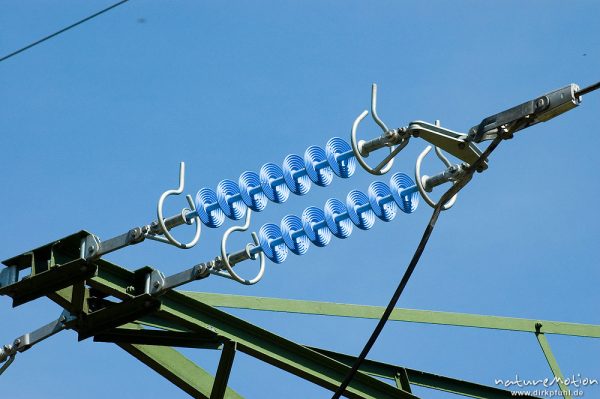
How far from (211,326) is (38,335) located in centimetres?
145

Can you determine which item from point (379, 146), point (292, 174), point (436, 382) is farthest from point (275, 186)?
point (436, 382)

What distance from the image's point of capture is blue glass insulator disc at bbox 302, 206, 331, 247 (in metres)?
11.4

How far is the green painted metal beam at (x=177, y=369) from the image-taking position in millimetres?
12688

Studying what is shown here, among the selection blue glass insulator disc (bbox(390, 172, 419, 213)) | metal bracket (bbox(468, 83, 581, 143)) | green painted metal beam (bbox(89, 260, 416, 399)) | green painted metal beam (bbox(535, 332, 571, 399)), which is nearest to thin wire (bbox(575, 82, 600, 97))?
metal bracket (bbox(468, 83, 581, 143))

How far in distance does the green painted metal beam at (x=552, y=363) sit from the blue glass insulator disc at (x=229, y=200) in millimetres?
4815

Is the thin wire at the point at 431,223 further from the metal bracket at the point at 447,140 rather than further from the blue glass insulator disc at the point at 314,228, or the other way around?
the blue glass insulator disc at the point at 314,228

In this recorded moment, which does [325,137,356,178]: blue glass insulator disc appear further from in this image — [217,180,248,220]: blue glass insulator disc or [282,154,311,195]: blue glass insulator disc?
[217,180,248,220]: blue glass insulator disc

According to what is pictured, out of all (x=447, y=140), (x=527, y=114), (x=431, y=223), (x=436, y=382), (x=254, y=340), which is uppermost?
(x=436, y=382)

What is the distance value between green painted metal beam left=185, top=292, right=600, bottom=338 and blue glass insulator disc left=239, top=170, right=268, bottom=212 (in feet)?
6.24

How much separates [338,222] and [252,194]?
2.40ft

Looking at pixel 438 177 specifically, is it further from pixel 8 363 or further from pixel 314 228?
pixel 8 363

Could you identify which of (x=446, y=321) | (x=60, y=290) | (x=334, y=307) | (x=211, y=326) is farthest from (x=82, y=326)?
(x=446, y=321)

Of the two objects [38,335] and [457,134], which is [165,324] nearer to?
[38,335]

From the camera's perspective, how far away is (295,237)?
11453 mm
